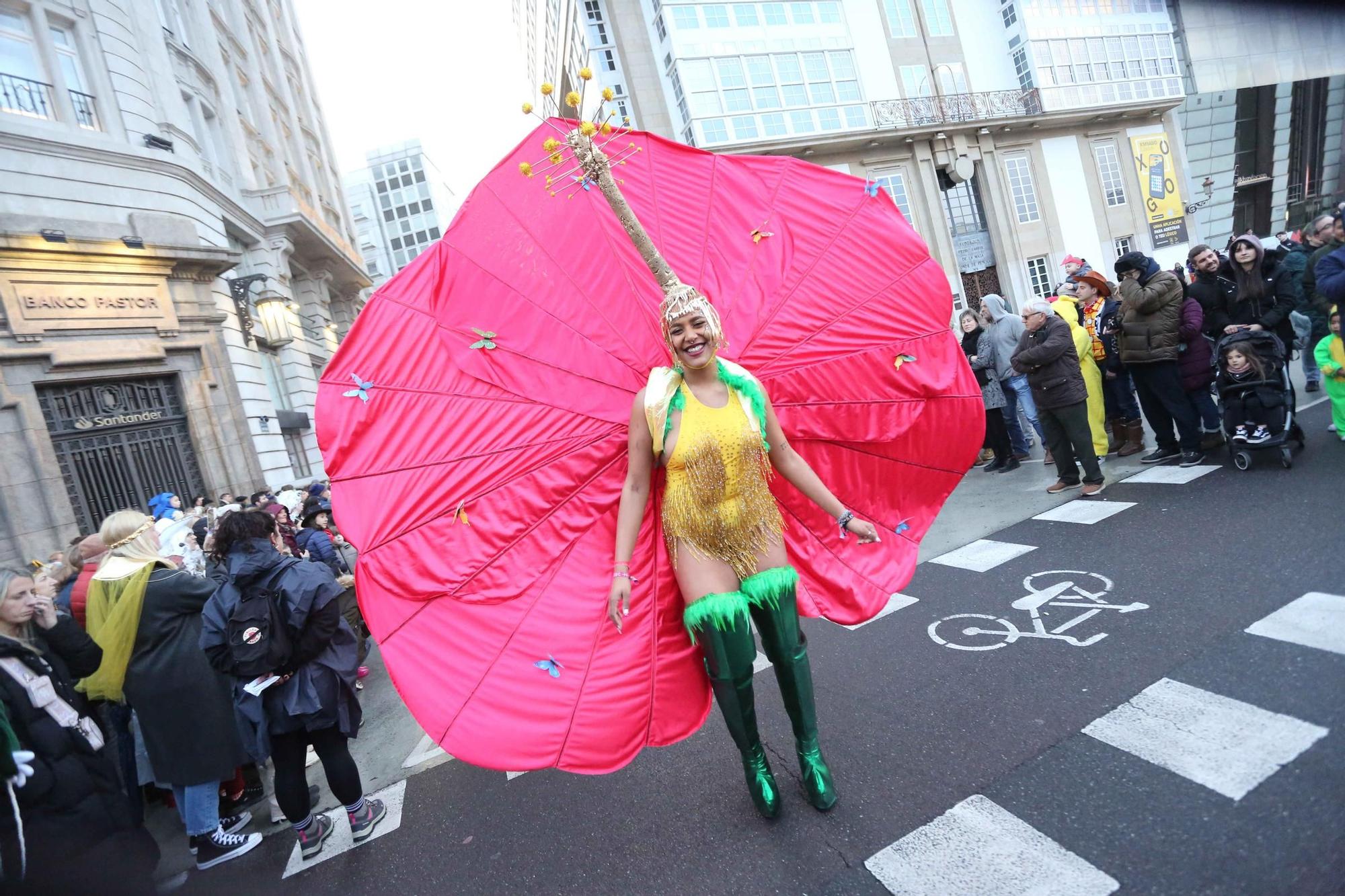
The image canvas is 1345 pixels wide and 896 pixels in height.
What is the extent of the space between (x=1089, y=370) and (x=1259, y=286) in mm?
1421

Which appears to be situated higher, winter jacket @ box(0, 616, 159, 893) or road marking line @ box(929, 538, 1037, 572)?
winter jacket @ box(0, 616, 159, 893)

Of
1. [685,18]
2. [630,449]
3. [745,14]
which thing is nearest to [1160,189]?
[745,14]

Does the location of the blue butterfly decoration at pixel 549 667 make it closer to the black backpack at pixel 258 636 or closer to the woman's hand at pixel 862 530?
the woman's hand at pixel 862 530

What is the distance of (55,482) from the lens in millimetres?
9500

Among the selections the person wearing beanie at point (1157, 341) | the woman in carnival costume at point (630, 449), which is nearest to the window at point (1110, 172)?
the person wearing beanie at point (1157, 341)

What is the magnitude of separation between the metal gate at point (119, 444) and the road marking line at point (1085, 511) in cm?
1273

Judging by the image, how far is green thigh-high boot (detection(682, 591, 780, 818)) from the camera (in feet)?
8.04

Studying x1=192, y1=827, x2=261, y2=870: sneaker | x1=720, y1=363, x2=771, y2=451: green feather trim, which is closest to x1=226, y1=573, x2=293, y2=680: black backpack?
x1=192, y1=827, x2=261, y2=870: sneaker

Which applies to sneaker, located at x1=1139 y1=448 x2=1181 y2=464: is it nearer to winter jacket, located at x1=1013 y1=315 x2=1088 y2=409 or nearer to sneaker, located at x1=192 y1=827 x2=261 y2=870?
winter jacket, located at x1=1013 y1=315 x2=1088 y2=409

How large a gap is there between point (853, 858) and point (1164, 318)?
5.59 meters

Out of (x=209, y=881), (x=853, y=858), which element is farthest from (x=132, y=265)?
(x=853, y=858)

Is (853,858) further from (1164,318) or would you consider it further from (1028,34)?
(1028,34)

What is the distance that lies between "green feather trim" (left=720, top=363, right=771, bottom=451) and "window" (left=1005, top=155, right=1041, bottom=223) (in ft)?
97.5

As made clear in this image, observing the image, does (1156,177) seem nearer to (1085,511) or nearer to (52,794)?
(1085,511)
